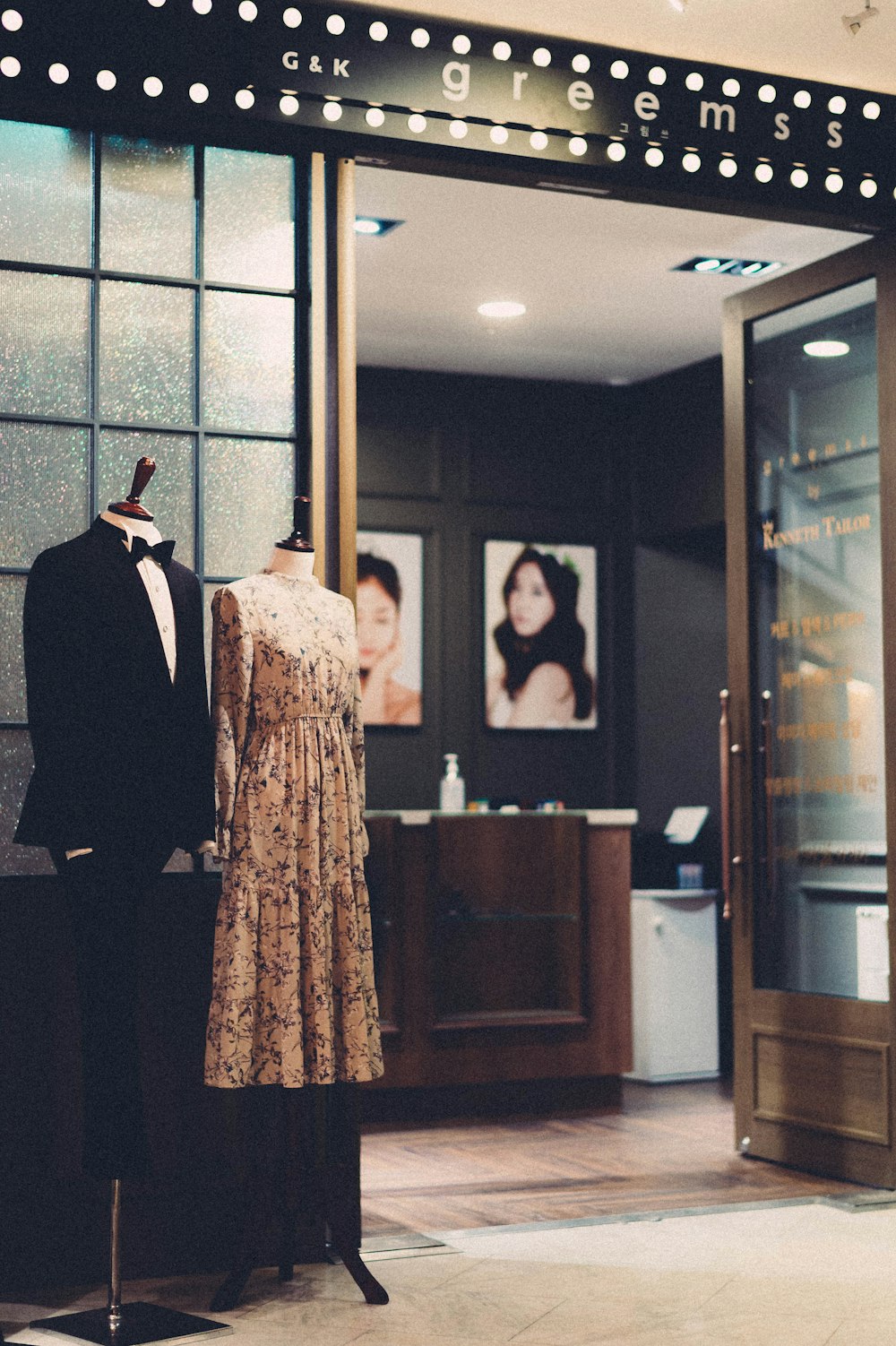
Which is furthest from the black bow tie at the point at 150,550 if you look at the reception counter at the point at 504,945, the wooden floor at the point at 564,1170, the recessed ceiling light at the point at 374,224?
the reception counter at the point at 504,945

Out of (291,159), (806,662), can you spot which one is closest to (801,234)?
(806,662)

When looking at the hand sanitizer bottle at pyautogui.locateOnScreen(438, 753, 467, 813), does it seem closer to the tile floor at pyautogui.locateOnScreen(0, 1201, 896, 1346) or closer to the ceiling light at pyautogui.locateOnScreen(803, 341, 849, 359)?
the ceiling light at pyautogui.locateOnScreen(803, 341, 849, 359)

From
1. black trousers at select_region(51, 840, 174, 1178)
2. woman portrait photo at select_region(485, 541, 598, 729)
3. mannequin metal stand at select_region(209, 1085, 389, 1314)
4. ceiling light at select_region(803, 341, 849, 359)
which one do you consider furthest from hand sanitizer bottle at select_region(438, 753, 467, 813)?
black trousers at select_region(51, 840, 174, 1178)

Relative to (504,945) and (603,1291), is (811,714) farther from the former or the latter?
(603,1291)

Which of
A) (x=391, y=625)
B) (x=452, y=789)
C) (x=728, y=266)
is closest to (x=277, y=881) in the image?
(x=728, y=266)

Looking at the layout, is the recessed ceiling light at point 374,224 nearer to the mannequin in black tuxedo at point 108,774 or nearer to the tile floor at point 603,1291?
the mannequin in black tuxedo at point 108,774

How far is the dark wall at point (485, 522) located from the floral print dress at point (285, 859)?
12.6ft

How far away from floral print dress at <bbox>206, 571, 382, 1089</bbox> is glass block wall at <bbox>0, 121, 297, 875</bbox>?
1.44 feet

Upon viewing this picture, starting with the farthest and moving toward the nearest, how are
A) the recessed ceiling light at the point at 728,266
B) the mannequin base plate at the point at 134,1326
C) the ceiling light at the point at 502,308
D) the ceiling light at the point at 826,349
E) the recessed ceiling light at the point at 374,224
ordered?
the ceiling light at the point at 502,308, the recessed ceiling light at the point at 728,266, the recessed ceiling light at the point at 374,224, the ceiling light at the point at 826,349, the mannequin base plate at the point at 134,1326

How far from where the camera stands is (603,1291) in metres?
3.52

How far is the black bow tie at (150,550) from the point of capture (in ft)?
11.2

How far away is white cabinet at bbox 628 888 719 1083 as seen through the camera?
22.0ft

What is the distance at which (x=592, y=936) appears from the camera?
620 cm

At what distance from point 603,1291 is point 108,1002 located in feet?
4.02
